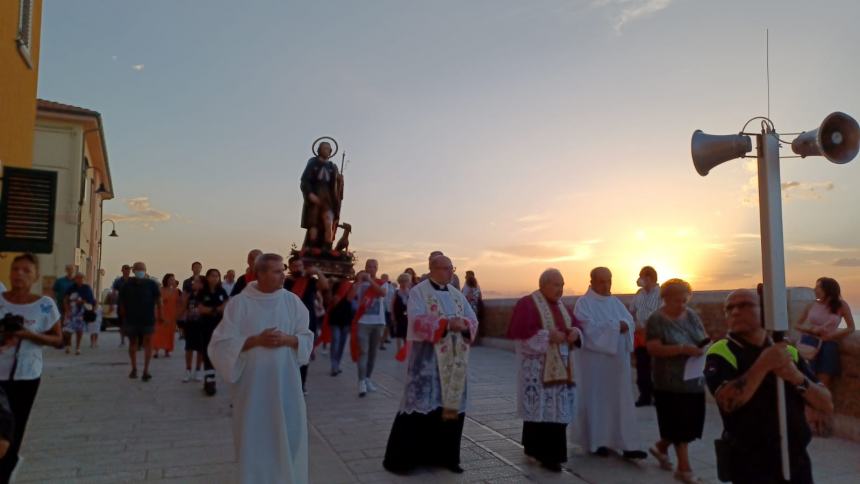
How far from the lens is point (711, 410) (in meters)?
8.58

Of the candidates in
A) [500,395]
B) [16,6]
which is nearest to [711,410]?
[500,395]

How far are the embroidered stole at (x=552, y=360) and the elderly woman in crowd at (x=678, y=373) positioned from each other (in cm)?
80

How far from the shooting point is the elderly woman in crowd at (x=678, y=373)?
18.0ft

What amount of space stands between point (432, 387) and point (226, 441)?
2.36m

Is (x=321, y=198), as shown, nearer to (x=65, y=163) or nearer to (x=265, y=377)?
(x=265, y=377)

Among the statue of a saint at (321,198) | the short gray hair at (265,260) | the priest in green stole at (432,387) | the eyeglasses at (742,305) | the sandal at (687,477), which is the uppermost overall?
the statue of a saint at (321,198)

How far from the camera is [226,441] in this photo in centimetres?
653

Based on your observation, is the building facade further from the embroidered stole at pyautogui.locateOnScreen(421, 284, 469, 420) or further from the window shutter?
the embroidered stole at pyautogui.locateOnScreen(421, 284, 469, 420)

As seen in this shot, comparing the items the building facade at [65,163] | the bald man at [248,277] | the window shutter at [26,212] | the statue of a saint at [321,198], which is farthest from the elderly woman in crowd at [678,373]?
the building facade at [65,163]

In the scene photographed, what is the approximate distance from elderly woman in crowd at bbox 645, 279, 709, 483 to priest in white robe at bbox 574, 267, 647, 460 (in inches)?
20.0

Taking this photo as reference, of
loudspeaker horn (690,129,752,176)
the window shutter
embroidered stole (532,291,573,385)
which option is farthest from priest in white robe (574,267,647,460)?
the window shutter

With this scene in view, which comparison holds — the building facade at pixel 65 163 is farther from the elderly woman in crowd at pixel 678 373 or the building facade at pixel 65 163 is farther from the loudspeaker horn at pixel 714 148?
the loudspeaker horn at pixel 714 148

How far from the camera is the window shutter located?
25.5ft

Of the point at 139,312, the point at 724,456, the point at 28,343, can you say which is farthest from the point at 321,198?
the point at 724,456
